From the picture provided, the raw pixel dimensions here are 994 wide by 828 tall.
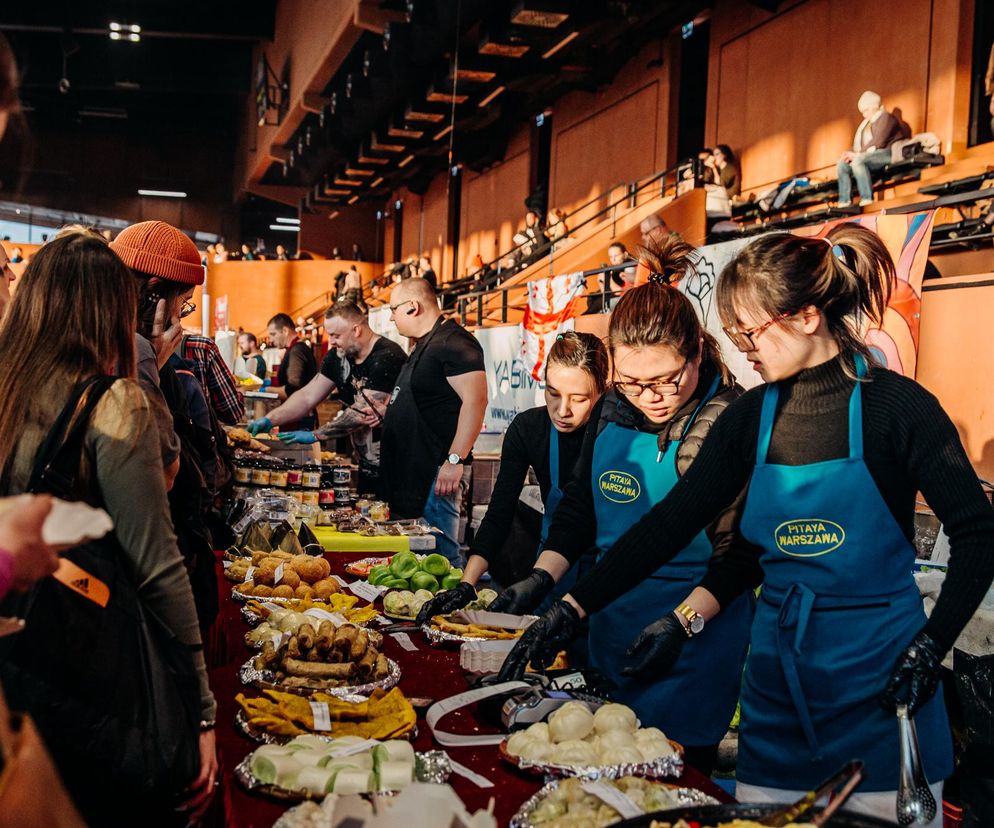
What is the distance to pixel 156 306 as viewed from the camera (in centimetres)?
268

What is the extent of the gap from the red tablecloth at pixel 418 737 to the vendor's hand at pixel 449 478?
1.93m

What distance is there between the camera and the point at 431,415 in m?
4.71

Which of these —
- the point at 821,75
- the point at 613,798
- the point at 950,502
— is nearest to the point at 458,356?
the point at 950,502

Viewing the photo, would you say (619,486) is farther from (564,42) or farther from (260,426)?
(564,42)

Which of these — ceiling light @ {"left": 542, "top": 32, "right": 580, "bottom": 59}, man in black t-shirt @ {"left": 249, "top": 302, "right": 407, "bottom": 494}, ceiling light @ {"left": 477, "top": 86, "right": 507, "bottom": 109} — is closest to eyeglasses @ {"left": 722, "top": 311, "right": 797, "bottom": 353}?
man in black t-shirt @ {"left": 249, "top": 302, "right": 407, "bottom": 494}

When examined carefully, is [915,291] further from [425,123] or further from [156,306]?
[425,123]

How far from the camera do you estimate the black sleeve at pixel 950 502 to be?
66.0 inches

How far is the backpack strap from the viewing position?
1420mm

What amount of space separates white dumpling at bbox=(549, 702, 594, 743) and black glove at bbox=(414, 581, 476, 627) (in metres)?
0.81

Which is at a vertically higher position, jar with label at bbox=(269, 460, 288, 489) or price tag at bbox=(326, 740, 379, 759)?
jar with label at bbox=(269, 460, 288, 489)

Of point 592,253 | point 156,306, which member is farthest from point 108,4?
point 156,306

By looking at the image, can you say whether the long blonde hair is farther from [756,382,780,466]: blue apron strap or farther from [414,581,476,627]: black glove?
[756,382,780,466]: blue apron strap

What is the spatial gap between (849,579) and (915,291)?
4781 mm

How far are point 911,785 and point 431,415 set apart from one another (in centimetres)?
330
